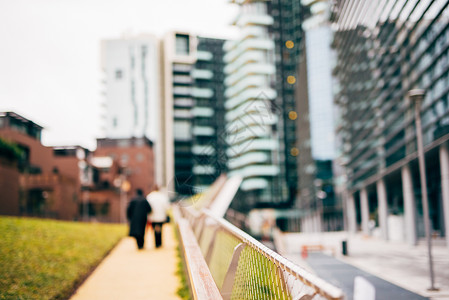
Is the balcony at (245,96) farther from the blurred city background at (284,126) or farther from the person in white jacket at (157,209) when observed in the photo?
the person in white jacket at (157,209)

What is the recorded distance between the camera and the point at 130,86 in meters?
105

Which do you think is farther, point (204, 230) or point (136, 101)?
point (136, 101)

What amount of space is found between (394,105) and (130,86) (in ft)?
264

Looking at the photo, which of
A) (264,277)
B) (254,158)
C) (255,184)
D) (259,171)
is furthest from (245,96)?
(264,277)

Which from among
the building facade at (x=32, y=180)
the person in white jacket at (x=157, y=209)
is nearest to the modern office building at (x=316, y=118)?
the building facade at (x=32, y=180)

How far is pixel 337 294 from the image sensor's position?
5.99 ft

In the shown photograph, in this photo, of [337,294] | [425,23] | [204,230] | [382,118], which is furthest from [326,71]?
[337,294]

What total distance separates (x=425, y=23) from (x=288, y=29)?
7965 centimetres

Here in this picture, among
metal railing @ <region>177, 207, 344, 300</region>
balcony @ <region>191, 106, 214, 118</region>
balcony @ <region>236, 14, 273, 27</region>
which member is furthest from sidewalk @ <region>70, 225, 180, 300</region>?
balcony @ <region>191, 106, 214, 118</region>

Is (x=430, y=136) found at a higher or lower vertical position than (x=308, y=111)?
lower

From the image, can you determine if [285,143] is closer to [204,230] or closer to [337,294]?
[204,230]

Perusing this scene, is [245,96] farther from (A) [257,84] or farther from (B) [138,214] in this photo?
(B) [138,214]

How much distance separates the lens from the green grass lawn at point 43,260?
6.92m

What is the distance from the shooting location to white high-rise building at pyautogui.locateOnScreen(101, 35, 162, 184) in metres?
104
